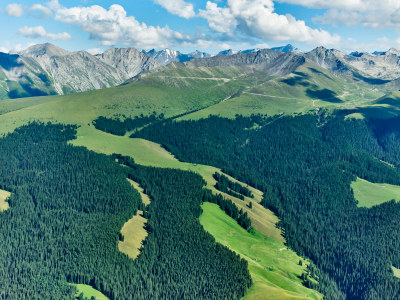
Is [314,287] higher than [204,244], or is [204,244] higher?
[204,244]

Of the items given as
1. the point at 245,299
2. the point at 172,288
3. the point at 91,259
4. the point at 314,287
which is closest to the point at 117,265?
the point at 91,259

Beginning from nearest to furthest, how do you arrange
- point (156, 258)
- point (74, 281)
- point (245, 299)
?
point (245, 299) → point (74, 281) → point (156, 258)

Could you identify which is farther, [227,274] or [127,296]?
[227,274]

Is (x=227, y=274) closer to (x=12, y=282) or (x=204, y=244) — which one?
(x=204, y=244)

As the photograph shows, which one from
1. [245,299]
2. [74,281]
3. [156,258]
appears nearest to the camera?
[245,299]

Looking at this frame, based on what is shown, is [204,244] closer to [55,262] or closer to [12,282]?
[55,262]

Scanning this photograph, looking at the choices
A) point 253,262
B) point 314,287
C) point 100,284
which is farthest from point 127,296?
point 314,287
